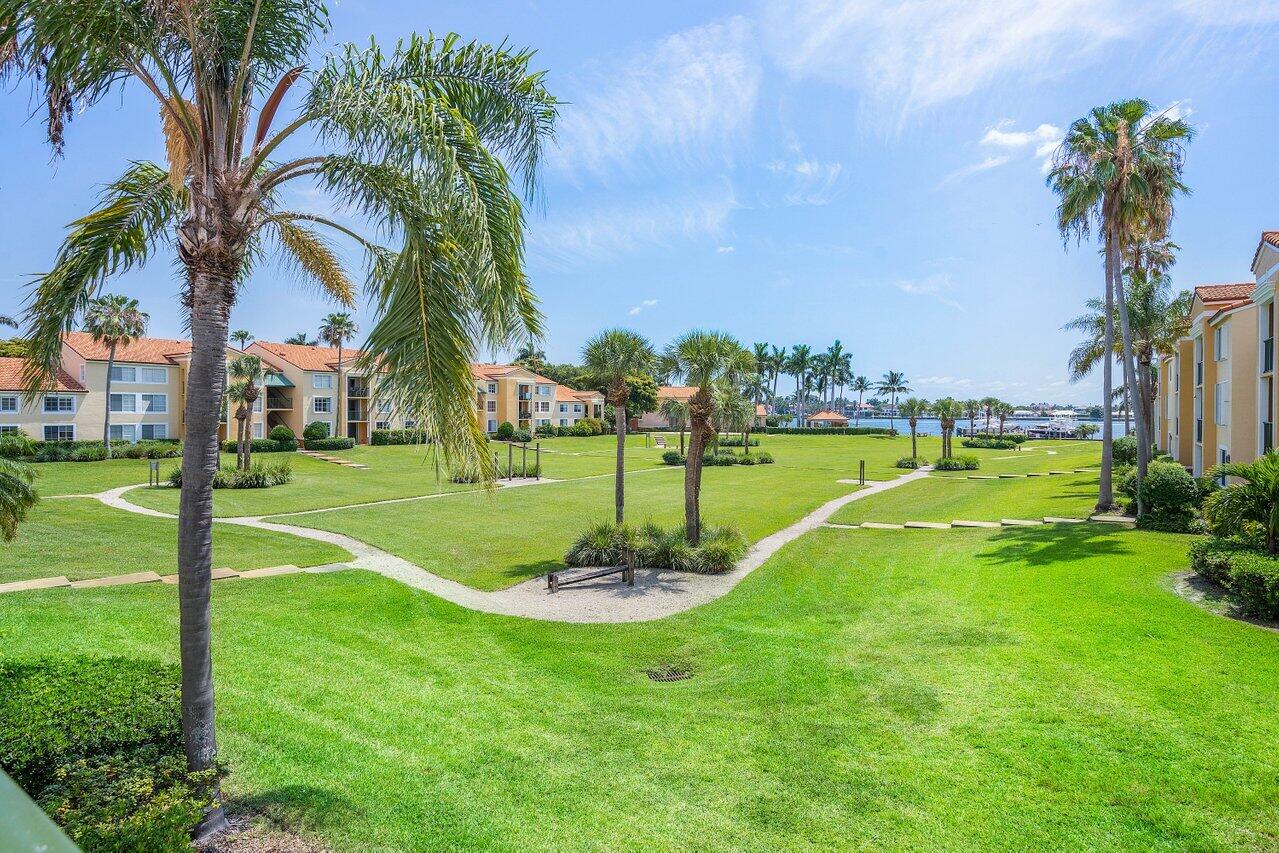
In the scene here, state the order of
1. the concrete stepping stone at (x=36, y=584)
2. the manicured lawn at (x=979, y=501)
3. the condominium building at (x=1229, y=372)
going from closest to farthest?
1. the concrete stepping stone at (x=36, y=584)
2. the condominium building at (x=1229, y=372)
3. the manicured lawn at (x=979, y=501)

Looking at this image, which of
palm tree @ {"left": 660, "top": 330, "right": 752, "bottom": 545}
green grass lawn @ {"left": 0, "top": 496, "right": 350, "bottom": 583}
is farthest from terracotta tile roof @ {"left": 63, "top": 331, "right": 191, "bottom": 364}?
palm tree @ {"left": 660, "top": 330, "right": 752, "bottom": 545}

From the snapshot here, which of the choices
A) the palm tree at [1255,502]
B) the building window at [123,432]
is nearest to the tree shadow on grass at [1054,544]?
the palm tree at [1255,502]

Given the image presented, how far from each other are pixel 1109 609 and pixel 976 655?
3581 millimetres

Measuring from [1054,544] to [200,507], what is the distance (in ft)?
66.0

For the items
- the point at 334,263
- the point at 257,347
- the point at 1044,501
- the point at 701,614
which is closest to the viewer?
the point at 334,263

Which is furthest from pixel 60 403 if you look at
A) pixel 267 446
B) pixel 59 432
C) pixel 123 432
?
Answer: pixel 267 446

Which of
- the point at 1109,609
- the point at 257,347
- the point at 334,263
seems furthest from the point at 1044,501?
the point at 257,347

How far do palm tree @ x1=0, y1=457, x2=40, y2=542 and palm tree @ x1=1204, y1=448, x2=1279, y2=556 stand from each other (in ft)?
69.2

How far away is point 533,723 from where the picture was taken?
8.56 metres

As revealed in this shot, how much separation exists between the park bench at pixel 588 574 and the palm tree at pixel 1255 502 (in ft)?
41.7

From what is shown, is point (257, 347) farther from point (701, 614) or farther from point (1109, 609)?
point (1109, 609)

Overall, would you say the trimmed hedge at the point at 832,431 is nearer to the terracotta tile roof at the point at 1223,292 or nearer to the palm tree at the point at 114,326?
the terracotta tile roof at the point at 1223,292

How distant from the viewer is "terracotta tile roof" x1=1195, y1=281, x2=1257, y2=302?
2795cm

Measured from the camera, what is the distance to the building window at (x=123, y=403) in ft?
161
